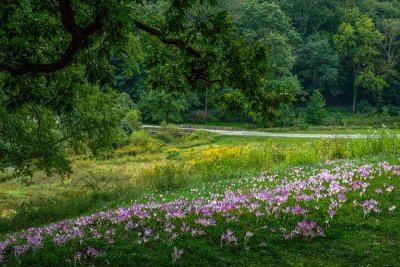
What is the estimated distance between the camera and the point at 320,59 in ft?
212

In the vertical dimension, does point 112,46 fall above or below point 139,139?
above

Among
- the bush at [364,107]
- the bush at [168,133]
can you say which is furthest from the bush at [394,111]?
the bush at [168,133]

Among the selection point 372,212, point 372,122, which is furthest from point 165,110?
point 372,212

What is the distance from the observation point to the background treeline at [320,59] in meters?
54.3

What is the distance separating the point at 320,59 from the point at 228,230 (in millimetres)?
62797

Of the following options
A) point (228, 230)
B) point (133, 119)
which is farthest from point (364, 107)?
point (228, 230)

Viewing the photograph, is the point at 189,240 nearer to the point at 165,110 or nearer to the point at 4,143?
the point at 4,143

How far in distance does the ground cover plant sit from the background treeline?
42878mm

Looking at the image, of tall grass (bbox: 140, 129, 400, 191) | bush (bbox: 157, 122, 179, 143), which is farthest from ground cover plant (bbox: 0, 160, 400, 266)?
bush (bbox: 157, 122, 179, 143)

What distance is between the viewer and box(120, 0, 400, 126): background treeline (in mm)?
54344

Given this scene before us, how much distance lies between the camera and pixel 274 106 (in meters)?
6.17

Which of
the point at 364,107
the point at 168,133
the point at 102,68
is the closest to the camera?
the point at 102,68

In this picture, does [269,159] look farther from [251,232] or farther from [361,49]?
[361,49]

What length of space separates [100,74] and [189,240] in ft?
8.71
